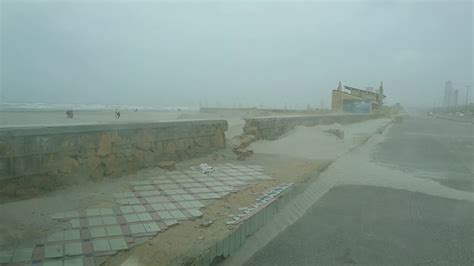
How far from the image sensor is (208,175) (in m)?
8.62

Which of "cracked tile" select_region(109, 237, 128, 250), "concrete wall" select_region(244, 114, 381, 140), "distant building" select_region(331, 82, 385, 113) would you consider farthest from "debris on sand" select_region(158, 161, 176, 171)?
"distant building" select_region(331, 82, 385, 113)

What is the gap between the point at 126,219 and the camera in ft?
17.3

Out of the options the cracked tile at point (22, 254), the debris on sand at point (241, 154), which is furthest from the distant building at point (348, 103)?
the cracked tile at point (22, 254)

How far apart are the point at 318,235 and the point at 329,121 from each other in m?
26.2

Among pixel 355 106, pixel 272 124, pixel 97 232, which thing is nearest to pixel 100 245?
pixel 97 232

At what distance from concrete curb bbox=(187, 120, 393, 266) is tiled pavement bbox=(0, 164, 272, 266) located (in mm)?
739

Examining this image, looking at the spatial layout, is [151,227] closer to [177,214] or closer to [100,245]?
[177,214]

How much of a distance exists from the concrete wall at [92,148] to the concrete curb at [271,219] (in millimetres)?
3245

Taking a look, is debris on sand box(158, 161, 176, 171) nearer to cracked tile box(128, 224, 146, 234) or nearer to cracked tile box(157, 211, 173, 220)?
cracked tile box(157, 211, 173, 220)

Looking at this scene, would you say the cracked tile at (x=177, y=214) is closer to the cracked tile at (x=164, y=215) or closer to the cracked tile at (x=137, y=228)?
the cracked tile at (x=164, y=215)

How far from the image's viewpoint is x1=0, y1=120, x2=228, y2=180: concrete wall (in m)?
6.01

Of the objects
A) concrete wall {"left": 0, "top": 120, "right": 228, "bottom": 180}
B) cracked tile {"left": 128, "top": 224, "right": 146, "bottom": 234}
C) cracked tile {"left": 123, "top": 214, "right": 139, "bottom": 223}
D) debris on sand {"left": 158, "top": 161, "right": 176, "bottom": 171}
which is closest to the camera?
cracked tile {"left": 128, "top": 224, "right": 146, "bottom": 234}

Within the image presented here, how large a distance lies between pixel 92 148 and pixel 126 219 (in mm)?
2517

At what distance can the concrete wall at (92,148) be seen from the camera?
6.01 metres
